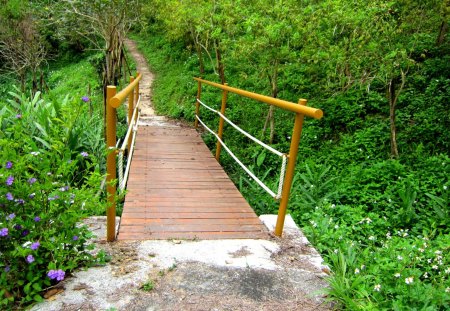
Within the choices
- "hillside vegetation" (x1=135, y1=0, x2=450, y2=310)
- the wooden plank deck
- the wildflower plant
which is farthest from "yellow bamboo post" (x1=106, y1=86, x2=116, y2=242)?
"hillside vegetation" (x1=135, y1=0, x2=450, y2=310)

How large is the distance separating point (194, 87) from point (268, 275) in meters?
9.57

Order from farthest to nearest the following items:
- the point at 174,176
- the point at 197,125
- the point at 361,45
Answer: the point at 197,125 < the point at 361,45 < the point at 174,176

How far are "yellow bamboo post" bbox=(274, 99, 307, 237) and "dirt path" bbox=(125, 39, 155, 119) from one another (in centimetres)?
674

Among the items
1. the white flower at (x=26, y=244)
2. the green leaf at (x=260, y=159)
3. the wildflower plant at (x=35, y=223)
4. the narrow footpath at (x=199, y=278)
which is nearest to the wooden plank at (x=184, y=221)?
the narrow footpath at (x=199, y=278)

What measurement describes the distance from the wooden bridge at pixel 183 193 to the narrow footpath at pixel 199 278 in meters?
0.19

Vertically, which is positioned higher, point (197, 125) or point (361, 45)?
point (361, 45)

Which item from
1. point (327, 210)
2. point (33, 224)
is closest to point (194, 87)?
point (327, 210)

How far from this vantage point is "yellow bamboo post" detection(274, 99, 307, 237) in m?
2.88

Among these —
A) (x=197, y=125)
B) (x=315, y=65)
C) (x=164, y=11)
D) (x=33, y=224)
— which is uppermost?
(x=164, y=11)

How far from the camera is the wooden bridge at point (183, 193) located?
2843 mm

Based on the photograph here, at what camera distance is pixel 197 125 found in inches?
321

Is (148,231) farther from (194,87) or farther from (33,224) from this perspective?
(194,87)

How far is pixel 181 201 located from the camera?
3.79m

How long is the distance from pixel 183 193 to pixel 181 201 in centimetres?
23
